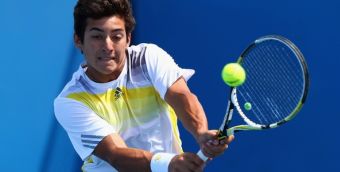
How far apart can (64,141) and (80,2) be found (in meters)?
1.55

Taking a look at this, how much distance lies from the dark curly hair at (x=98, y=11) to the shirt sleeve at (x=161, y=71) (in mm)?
130

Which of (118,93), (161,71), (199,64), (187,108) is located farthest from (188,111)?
(199,64)

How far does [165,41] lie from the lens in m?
3.63

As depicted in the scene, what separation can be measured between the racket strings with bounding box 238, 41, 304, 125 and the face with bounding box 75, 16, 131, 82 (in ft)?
1.46

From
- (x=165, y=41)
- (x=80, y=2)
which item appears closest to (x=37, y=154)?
(x=165, y=41)

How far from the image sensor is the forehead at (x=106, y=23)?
2.14 metres

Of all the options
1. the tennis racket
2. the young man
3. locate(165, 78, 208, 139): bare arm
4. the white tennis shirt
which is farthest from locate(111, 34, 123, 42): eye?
the tennis racket

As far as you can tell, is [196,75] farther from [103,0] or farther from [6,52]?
[103,0]

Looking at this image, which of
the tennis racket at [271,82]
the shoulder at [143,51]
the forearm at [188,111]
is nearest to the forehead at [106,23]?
the shoulder at [143,51]

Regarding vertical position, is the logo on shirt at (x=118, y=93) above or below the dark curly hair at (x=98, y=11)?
below

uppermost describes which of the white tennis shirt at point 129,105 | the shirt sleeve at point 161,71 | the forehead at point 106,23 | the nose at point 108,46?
the forehead at point 106,23

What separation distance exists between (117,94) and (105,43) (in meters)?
0.21

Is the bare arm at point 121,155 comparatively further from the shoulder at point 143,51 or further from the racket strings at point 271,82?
the racket strings at point 271,82

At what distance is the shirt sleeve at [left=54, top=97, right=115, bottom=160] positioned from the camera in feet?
7.02
